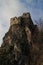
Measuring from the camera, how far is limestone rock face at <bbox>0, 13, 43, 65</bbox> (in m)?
72.3

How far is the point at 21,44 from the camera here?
258 ft

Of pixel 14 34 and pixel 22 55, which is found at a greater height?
pixel 14 34

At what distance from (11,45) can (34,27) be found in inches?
350

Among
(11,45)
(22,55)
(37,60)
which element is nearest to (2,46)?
(11,45)

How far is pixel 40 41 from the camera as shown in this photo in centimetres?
7638

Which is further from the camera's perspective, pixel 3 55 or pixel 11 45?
pixel 11 45

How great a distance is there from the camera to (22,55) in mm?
75250

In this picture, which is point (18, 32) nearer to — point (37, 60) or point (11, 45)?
point (11, 45)

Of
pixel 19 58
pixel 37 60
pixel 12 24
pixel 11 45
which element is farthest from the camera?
pixel 12 24

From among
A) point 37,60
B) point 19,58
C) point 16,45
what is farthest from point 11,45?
point 37,60

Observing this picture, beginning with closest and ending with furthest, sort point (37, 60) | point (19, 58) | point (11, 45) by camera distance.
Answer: point (37, 60), point (19, 58), point (11, 45)

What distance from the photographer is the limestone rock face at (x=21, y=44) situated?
237ft

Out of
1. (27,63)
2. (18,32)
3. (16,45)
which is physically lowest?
(27,63)

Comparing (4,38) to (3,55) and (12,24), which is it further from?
(3,55)
